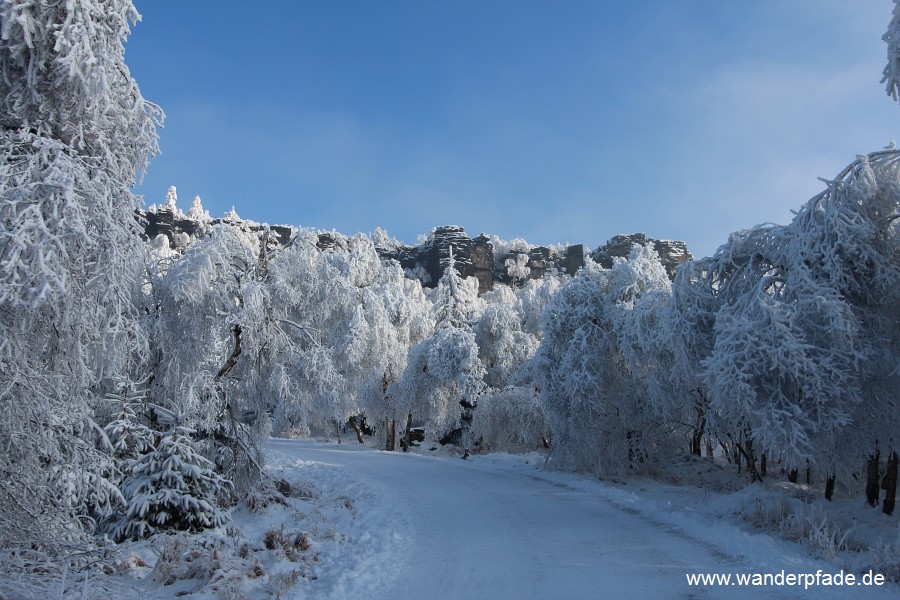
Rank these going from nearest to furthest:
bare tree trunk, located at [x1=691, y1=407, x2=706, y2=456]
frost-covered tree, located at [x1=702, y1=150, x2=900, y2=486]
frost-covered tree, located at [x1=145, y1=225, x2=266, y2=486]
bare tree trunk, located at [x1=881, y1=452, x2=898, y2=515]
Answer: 1. frost-covered tree, located at [x1=702, y1=150, x2=900, y2=486]
2. frost-covered tree, located at [x1=145, y1=225, x2=266, y2=486]
3. bare tree trunk, located at [x1=881, y1=452, x2=898, y2=515]
4. bare tree trunk, located at [x1=691, y1=407, x2=706, y2=456]

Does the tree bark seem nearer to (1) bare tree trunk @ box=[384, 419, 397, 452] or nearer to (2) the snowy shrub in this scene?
(2) the snowy shrub

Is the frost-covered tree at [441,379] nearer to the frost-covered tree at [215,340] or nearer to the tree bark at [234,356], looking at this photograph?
the frost-covered tree at [215,340]

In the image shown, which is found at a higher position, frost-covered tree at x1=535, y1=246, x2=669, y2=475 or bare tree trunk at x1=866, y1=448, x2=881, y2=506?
frost-covered tree at x1=535, y1=246, x2=669, y2=475

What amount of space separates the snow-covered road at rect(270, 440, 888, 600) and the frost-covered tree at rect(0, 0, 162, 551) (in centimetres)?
352

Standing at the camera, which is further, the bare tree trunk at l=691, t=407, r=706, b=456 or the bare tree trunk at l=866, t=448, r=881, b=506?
the bare tree trunk at l=691, t=407, r=706, b=456

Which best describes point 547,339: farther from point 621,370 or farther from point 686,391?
point 686,391

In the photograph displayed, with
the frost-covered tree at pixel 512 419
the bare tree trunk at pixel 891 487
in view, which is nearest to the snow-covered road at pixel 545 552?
the bare tree trunk at pixel 891 487

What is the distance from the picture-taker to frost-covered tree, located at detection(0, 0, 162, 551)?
14.4 feet

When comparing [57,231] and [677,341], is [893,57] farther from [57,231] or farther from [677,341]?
[57,231]

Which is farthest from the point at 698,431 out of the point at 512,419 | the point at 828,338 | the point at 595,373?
the point at 828,338

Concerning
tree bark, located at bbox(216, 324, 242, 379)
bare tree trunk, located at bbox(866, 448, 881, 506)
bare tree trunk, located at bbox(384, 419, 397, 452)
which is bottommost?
bare tree trunk, located at bbox(384, 419, 397, 452)

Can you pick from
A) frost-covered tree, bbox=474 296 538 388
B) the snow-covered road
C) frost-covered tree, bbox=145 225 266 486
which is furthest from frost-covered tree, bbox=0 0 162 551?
frost-covered tree, bbox=474 296 538 388

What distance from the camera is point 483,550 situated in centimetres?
824

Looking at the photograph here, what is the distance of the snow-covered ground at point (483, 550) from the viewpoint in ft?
21.4
